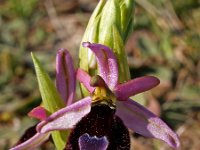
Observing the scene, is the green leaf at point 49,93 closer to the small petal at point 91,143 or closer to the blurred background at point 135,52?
the small petal at point 91,143

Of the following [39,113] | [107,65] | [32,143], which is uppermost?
[107,65]

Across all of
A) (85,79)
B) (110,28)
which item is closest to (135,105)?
(85,79)

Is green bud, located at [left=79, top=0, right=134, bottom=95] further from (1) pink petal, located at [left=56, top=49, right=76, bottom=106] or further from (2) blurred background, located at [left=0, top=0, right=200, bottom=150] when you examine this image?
(2) blurred background, located at [left=0, top=0, right=200, bottom=150]

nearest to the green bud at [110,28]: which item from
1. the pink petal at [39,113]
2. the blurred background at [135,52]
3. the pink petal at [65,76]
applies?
the pink petal at [65,76]

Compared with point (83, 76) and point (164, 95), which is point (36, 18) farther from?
point (83, 76)

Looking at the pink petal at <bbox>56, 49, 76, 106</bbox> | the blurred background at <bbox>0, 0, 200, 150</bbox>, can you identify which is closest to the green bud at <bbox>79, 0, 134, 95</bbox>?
the pink petal at <bbox>56, 49, 76, 106</bbox>

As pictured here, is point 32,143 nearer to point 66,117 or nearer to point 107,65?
point 66,117
